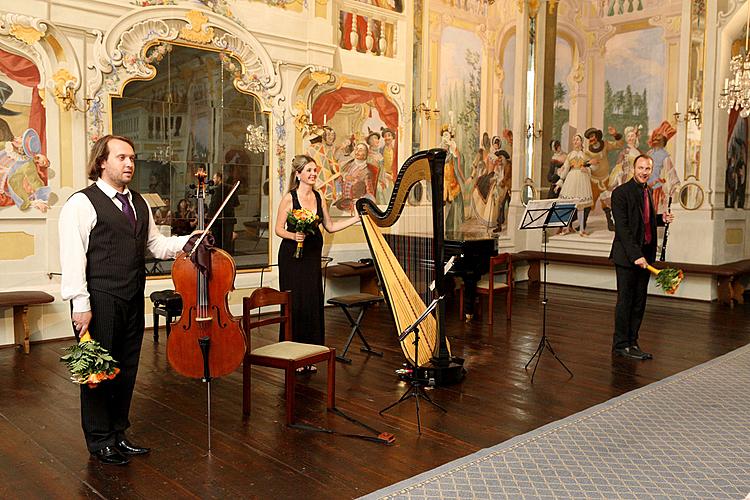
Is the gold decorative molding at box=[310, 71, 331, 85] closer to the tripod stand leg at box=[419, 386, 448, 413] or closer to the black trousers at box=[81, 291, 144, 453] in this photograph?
the tripod stand leg at box=[419, 386, 448, 413]

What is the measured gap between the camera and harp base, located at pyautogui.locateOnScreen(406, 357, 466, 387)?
5164 millimetres

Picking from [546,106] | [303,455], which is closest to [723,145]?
[546,106]

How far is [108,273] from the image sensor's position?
3.47m

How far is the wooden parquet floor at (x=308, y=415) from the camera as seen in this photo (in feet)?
11.3

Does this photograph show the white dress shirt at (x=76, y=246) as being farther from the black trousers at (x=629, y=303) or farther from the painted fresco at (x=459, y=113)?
the painted fresco at (x=459, y=113)

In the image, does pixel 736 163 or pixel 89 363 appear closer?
pixel 89 363

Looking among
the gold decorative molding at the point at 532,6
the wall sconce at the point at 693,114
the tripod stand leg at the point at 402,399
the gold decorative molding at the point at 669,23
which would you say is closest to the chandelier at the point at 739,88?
the wall sconce at the point at 693,114

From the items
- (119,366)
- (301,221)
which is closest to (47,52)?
(301,221)

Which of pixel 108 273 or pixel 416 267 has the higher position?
pixel 108 273

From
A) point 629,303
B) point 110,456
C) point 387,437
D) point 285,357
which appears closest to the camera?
point 110,456

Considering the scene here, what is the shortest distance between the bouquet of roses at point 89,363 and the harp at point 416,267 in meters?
1.87

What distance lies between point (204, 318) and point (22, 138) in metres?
3.91

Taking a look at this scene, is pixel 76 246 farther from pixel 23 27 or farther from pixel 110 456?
pixel 23 27

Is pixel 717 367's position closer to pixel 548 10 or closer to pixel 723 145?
pixel 723 145
